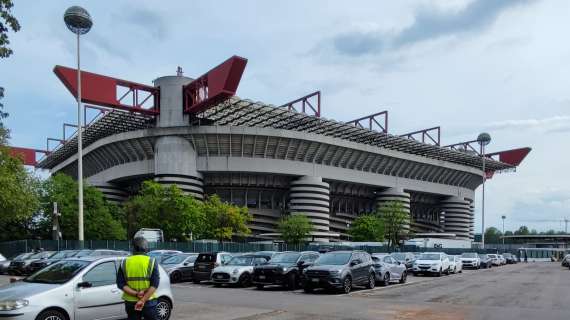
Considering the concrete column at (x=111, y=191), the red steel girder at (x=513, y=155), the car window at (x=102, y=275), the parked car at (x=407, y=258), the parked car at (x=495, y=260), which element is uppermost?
the red steel girder at (x=513, y=155)

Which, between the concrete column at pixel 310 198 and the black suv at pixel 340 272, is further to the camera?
the concrete column at pixel 310 198

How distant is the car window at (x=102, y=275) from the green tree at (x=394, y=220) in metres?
60.4

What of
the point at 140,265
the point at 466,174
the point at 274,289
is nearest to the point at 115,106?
the point at 274,289

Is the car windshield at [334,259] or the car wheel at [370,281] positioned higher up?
the car windshield at [334,259]

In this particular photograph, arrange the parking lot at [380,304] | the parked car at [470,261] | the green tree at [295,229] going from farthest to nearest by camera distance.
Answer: the green tree at [295,229] < the parked car at [470,261] < the parking lot at [380,304]

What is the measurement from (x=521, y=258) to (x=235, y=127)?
172ft

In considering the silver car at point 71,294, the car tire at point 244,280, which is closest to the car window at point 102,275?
the silver car at point 71,294

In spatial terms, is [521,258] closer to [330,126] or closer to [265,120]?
[330,126]

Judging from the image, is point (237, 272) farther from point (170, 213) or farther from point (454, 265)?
point (170, 213)

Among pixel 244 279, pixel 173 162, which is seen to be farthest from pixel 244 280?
pixel 173 162

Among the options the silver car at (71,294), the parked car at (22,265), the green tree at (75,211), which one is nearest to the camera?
the silver car at (71,294)

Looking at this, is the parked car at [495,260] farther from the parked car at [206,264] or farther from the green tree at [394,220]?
the parked car at [206,264]

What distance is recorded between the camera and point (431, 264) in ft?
108

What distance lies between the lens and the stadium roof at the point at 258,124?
6303cm
